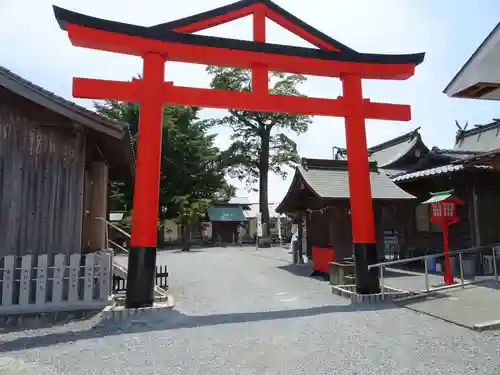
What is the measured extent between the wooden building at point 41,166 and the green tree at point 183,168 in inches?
895

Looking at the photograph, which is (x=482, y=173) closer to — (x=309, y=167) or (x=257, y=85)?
(x=309, y=167)

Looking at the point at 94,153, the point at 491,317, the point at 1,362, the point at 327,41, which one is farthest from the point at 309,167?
the point at 1,362

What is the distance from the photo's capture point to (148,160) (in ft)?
23.8

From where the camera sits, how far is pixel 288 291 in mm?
10234

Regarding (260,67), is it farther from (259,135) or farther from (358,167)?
(259,135)

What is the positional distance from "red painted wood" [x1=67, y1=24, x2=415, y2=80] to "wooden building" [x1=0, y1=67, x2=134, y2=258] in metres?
1.36

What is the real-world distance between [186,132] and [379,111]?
29.5 metres

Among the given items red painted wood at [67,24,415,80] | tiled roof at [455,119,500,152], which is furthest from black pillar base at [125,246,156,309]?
tiled roof at [455,119,500,152]

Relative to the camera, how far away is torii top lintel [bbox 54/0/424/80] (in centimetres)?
714

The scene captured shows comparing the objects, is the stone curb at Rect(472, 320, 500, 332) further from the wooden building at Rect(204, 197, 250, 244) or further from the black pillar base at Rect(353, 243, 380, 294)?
the wooden building at Rect(204, 197, 250, 244)

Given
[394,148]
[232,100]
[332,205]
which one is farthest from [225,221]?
[232,100]

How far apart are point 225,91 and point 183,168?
2746 centimetres

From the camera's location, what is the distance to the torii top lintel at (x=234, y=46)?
7.14m

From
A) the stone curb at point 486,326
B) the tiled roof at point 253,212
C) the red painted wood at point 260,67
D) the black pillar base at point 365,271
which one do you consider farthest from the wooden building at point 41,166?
the tiled roof at point 253,212
